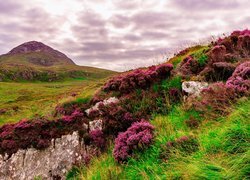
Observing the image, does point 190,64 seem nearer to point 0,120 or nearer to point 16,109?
point 0,120

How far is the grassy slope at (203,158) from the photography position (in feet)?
16.4

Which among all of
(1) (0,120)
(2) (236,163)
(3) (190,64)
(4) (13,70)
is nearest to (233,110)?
(2) (236,163)

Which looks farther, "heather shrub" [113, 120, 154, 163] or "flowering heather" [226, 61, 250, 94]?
"flowering heather" [226, 61, 250, 94]

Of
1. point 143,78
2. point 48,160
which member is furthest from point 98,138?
point 143,78

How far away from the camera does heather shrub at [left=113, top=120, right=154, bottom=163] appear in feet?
25.3

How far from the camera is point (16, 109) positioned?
4059 centimetres

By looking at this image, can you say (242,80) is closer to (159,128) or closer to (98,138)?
(159,128)

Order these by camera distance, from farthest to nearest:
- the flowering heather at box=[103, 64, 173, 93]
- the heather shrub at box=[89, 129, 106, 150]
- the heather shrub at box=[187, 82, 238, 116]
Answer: the flowering heather at box=[103, 64, 173, 93]
the heather shrub at box=[89, 129, 106, 150]
the heather shrub at box=[187, 82, 238, 116]

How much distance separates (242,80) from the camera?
8.70 metres

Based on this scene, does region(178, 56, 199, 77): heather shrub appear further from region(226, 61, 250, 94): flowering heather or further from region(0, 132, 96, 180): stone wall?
region(0, 132, 96, 180): stone wall

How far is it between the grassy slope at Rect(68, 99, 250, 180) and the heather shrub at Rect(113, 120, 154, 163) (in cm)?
21

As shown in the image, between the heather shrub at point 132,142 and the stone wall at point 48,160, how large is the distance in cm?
225

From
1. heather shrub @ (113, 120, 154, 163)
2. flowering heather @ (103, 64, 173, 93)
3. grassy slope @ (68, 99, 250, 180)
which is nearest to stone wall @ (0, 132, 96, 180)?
grassy slope @ (68, 99, 250, 180)

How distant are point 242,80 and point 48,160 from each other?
7.57 meters
